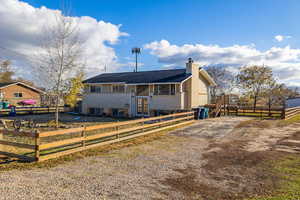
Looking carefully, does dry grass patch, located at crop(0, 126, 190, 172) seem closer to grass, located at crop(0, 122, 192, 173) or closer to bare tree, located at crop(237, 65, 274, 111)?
grass, located at crop(0, 122, 192, 173)

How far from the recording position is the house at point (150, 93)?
20.8 metres

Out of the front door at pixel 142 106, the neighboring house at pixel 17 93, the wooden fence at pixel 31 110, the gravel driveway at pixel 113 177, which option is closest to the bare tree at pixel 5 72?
the neighboring house at pixel 17 93

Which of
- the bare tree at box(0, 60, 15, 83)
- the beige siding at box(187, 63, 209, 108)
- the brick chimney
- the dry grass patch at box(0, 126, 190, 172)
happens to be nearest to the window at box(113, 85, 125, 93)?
the brick chimney

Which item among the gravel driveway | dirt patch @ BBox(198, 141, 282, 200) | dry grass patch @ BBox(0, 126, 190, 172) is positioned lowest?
dirt patch @ BBox(198, 141, 282, 200)

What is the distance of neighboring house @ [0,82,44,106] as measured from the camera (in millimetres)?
36931

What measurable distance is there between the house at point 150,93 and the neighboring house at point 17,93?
747 inches

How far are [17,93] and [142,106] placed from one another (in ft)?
99.0

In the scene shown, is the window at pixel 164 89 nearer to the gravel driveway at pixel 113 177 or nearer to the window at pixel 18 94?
the gravel driveway at pixel 113 177

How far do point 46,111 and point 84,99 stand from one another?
20.0 ft

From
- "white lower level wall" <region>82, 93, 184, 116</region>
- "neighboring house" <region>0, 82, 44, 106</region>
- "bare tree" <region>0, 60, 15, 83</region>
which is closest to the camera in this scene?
"white lower level wall" <region>82, 93, 184, 116</region>

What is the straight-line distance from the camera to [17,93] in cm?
3962

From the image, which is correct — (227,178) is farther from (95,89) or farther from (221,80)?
(221,80)

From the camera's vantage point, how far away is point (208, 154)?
25.7 ft

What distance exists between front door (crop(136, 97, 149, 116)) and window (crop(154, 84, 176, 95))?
158 centimetres
